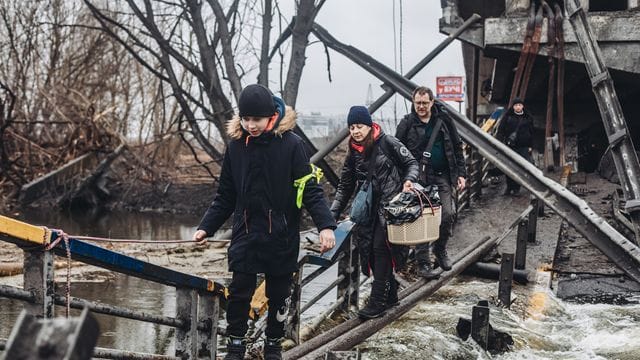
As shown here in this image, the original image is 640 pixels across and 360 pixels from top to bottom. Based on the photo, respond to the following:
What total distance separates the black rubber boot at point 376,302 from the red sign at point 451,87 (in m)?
15.2

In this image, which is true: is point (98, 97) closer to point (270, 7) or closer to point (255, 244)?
point (270, 7)

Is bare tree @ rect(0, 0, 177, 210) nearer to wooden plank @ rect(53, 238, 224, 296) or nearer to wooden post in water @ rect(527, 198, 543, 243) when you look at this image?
wooden post in water @ rect(527, 198, 543, 243)

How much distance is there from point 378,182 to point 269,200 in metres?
1.69

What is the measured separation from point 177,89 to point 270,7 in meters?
2.84

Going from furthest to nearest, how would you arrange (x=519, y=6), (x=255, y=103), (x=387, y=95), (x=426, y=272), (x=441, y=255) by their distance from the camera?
(x=519, y=6) < (x=387, y=95) < (x=441, y=255) < (x=426, y=272) < (x=255, y=103)

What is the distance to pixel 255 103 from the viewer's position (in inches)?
174

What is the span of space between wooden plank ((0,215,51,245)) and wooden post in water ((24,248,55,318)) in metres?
0.07

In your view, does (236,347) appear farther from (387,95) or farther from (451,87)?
(451,87)

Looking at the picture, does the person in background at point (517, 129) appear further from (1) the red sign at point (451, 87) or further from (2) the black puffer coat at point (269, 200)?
(2) the black puffer coat at point (269, 200)

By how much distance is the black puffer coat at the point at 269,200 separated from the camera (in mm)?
4473

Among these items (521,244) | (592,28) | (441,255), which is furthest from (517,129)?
(441,255)

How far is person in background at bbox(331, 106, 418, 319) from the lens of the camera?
5.90 metres

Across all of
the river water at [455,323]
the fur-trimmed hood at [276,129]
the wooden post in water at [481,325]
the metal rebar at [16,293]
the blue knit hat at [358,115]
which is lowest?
the river water at [455,323]

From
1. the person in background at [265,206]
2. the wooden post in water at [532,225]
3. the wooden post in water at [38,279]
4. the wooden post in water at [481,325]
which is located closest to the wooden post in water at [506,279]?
the wooden post in water at [481,325]
